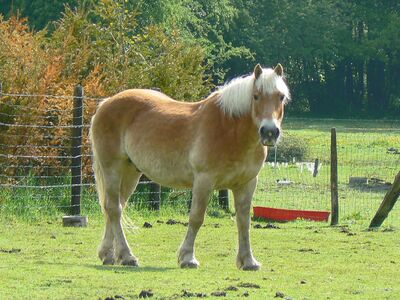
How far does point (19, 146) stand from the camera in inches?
647

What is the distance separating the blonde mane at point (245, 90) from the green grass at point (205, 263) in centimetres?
158

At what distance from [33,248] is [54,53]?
591cm

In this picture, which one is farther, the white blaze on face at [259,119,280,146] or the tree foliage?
the tree foliage

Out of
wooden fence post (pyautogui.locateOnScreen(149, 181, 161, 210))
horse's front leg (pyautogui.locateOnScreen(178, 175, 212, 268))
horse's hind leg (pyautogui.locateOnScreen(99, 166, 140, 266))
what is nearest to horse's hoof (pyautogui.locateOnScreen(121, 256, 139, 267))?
horse's hind leg (pyautogui.locateOnScreen(99, 166, 140, 266))

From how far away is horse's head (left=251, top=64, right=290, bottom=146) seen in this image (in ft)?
35.0

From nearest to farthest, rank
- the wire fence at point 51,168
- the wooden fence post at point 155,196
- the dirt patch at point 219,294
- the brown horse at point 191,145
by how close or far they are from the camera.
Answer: the dirt patch at point 219,294 < the brown horse at point 191,145 < the wire fence at point 51,168 < the wooden fence post at point 155,196

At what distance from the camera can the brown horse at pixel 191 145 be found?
36.0 ft

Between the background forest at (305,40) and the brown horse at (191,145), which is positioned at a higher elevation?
the background forest at (305,40)

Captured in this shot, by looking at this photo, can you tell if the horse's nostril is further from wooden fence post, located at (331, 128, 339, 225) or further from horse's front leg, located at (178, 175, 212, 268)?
wooden fence post, located at (331, 128, 339, 225)

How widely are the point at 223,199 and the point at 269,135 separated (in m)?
8.26

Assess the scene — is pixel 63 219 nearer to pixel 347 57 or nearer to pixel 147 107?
pixel 147 107

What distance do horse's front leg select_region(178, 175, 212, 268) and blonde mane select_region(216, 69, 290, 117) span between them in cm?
73

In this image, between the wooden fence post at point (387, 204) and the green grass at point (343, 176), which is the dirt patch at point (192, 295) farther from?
the green grass at point (343, 176)

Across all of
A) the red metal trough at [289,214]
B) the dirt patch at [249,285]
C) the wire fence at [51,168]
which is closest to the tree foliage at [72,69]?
the wire fence at [51,168]
